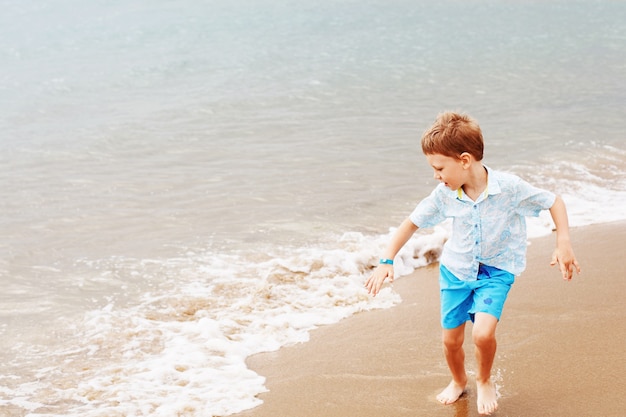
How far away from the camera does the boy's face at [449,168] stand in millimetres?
3684

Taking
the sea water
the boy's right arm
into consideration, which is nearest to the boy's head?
the boy's right arm

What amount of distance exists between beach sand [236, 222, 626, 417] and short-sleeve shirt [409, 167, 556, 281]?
67cm

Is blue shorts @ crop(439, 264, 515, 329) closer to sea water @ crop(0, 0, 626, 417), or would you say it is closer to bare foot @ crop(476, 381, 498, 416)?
bare foot @ crop(476, 381, 498, 416)

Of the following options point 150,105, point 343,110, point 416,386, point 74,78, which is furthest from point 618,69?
point 416,386

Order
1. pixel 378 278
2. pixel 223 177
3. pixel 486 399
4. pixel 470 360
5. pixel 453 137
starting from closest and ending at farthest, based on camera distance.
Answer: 1. pixel 453 137
2. pixel 378 278
3. pixel 486 399
4. pixel 470 360
5. pixel 223 177

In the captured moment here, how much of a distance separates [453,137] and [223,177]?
6.03m

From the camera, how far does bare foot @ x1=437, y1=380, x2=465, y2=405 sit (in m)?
3.99

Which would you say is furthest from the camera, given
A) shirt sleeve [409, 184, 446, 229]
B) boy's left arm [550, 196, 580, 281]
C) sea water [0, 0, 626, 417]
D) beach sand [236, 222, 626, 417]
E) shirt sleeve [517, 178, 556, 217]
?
sea water [0, 0, 626, 417]

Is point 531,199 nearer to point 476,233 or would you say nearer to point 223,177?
point 476,233

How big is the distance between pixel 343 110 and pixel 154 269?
726 cm

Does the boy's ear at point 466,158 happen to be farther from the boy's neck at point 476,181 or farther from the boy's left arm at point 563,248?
the boy's left arm at point 563,248

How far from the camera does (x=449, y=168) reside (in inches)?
145

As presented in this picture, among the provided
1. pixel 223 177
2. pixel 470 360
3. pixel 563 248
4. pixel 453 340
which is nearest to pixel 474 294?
pixel 453 340

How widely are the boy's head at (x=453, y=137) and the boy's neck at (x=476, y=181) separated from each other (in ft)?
0.24
